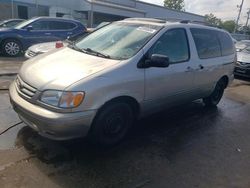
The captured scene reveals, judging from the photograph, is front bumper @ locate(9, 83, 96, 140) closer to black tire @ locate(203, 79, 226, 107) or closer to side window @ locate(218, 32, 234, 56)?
black tire @ locate(203, 79, 226, 107)

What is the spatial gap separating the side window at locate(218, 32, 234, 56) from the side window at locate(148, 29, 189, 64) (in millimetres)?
1488

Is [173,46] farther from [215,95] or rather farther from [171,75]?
[215,95]

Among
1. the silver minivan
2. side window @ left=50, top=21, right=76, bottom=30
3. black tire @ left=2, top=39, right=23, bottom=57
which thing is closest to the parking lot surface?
the silver minivan

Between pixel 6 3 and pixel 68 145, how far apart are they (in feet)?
97.5

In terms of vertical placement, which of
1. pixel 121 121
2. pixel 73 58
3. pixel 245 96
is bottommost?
pixel 245 96

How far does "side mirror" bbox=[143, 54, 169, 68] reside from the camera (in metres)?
4.12

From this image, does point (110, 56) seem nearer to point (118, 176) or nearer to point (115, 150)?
point (115, 150)

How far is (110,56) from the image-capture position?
4.25m

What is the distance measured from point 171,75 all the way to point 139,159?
1494 mm

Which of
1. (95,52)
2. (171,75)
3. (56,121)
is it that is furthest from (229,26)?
(56,121)

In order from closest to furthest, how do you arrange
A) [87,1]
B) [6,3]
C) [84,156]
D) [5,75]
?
[84,156] < [5,75] < [6,3] < [87,1]

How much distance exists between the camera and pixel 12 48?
36.2ft

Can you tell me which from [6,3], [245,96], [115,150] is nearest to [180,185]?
[115,150]

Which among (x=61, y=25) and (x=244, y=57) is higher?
(x=61, y=25)
